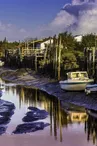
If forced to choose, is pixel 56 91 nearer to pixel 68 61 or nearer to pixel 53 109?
pixel 53 109

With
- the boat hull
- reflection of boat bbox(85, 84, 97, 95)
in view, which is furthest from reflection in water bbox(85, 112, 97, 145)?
the boat hull

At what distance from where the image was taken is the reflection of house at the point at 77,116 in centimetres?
2724

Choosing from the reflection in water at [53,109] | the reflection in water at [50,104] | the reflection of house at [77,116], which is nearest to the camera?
the reflection in water at [53,109]

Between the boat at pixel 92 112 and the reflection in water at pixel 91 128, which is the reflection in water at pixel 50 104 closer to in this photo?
the reflection in water at pixel 91 128

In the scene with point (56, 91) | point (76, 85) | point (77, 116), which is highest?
point (76, 85)

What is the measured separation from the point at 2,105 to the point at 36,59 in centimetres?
3752

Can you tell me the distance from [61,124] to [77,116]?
3061mm

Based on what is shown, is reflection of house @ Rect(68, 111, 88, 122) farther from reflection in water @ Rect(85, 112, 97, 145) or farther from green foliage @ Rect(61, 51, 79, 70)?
green foliage @ Rect(61, 51, 79, 70)

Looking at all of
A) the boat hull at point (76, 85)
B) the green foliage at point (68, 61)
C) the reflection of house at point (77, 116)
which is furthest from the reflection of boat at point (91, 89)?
the green foliage at point (68, 61)

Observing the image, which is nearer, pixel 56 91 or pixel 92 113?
pixel 92 113

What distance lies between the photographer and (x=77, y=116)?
93.7ft

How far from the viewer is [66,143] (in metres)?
20.7

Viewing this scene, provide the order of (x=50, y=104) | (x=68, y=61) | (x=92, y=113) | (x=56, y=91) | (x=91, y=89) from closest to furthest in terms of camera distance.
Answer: (x=92, y=113) → (x=91, y=89) → (x=50, y=104) → (x=56, y=91) → (x=68, y=61)

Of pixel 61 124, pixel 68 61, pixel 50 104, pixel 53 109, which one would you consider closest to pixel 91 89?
pixel 53 109
